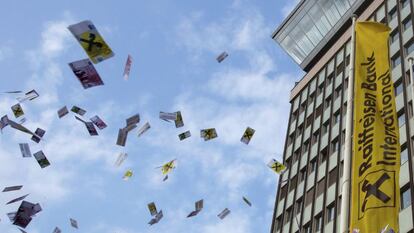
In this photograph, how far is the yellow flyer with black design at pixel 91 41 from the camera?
13812mm

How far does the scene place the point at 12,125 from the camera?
19.3 meters

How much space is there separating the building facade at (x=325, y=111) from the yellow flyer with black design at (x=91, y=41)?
17849 mm

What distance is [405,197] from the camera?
1118 inches

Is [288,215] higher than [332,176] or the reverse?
the reverse

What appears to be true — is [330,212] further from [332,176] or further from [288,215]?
[288,215]

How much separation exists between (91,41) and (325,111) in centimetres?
3240

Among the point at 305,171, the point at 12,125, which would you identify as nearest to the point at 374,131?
the point at 12,125

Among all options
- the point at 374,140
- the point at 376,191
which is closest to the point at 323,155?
the point at 374,140

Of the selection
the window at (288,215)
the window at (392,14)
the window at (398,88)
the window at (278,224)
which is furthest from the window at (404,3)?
the window at (278,224)

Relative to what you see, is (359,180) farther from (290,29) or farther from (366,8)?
(290,29)

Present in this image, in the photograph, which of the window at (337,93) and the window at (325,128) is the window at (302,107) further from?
the window at (325,128)

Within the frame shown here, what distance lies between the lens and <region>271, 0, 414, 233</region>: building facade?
111 ft

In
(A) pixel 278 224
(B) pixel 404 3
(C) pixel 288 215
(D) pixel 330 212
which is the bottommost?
(D) pixel 330 212

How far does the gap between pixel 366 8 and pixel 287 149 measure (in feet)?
41.1
